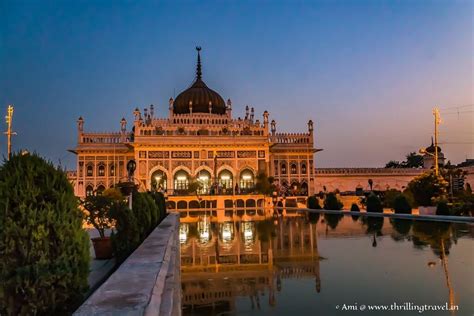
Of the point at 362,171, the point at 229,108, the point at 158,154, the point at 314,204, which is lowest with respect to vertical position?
the point at 314,204

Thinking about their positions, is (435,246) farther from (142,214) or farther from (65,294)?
(65,294)

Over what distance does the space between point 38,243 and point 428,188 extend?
743 inches

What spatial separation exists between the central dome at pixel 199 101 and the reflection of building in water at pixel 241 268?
33.0m

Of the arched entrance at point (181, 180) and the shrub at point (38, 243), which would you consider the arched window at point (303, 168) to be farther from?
the shrub at point (38, 243)

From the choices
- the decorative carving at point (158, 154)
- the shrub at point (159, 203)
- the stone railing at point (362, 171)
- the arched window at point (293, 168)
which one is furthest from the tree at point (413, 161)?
the shrub at point (159, 203)

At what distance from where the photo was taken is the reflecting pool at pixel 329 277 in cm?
401

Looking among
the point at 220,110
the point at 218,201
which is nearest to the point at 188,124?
the point at 220,110

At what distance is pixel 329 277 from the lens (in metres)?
5.27

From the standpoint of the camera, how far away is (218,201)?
111 ft

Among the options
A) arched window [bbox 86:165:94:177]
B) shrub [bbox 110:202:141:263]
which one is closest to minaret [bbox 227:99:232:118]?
arched window [bbox 86:165:94:177]

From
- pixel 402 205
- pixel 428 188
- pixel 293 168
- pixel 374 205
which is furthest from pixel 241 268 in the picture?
pixel 293 168

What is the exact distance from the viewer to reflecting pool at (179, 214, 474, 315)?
4.01 m

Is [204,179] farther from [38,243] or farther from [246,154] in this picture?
[38,243]

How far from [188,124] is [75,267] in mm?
36770
